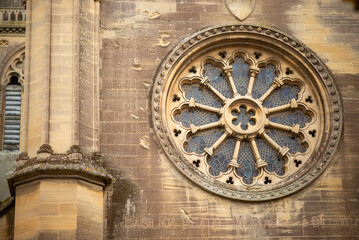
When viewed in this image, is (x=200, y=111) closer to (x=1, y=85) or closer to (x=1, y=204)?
(x=1, y=204)

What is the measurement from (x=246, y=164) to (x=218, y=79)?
236cm

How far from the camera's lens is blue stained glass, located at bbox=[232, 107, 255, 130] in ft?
85.5

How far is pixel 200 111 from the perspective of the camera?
26.1 metres

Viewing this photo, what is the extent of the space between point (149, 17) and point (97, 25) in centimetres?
134

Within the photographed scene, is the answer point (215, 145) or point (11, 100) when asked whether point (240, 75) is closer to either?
point (215, 145)

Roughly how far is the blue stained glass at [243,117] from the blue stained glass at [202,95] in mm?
481

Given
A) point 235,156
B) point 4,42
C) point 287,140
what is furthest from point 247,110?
point 4,42

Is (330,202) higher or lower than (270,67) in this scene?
lower

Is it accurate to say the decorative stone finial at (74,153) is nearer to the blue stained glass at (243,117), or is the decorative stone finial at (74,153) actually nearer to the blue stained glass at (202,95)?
the blue stained glass at (202,95)

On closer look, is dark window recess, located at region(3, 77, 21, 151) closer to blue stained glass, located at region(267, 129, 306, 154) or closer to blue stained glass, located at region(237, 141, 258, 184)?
blue stained glass, located at region(237, 141, 258, 184)

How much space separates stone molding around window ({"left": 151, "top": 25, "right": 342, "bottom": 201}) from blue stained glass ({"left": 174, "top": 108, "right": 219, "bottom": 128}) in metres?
0.02

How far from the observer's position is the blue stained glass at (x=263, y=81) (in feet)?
86.8

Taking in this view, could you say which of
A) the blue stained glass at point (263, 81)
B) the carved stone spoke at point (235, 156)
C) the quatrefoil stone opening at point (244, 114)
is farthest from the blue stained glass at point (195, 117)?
the blue stained glass at point (263, 81)

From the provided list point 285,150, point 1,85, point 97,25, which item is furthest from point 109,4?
point 1,85
